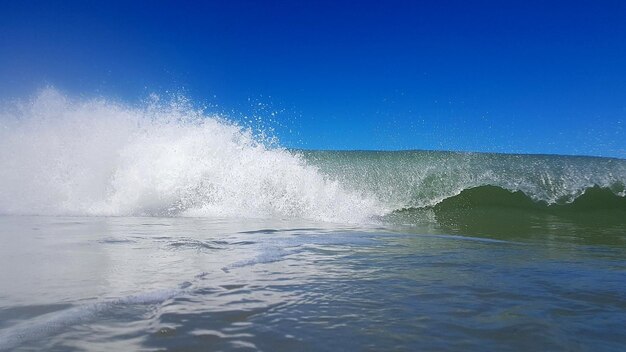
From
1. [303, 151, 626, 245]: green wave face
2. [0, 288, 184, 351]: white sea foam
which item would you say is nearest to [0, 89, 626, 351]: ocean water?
[0, 288, 184, 351]: white sea foam

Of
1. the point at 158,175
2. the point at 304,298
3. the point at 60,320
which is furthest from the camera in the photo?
the point at 158,175

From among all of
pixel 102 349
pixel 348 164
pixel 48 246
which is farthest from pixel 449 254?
pixel 348 164

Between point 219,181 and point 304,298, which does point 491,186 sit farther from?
point 304,298

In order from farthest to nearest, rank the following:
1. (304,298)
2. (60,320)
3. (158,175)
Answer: (158,175), (304,298), (60,320)

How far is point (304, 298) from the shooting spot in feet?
7.47

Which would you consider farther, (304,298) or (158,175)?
(158,175)

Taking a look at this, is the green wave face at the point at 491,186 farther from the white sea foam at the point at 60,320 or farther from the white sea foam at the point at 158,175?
the white sea foam at the point at 60,320

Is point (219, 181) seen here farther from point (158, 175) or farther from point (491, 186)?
point (491, 186)

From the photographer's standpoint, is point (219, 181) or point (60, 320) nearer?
point (60, 320)

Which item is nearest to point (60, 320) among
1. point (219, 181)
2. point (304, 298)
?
point (304, 298)

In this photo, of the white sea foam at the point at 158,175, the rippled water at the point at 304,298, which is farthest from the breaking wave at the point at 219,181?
the rippled water at the point at 304,298

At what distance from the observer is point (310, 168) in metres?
12.2

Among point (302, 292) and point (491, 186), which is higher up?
point (491, 186)

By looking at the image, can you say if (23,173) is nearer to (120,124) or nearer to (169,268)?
(120,124)
